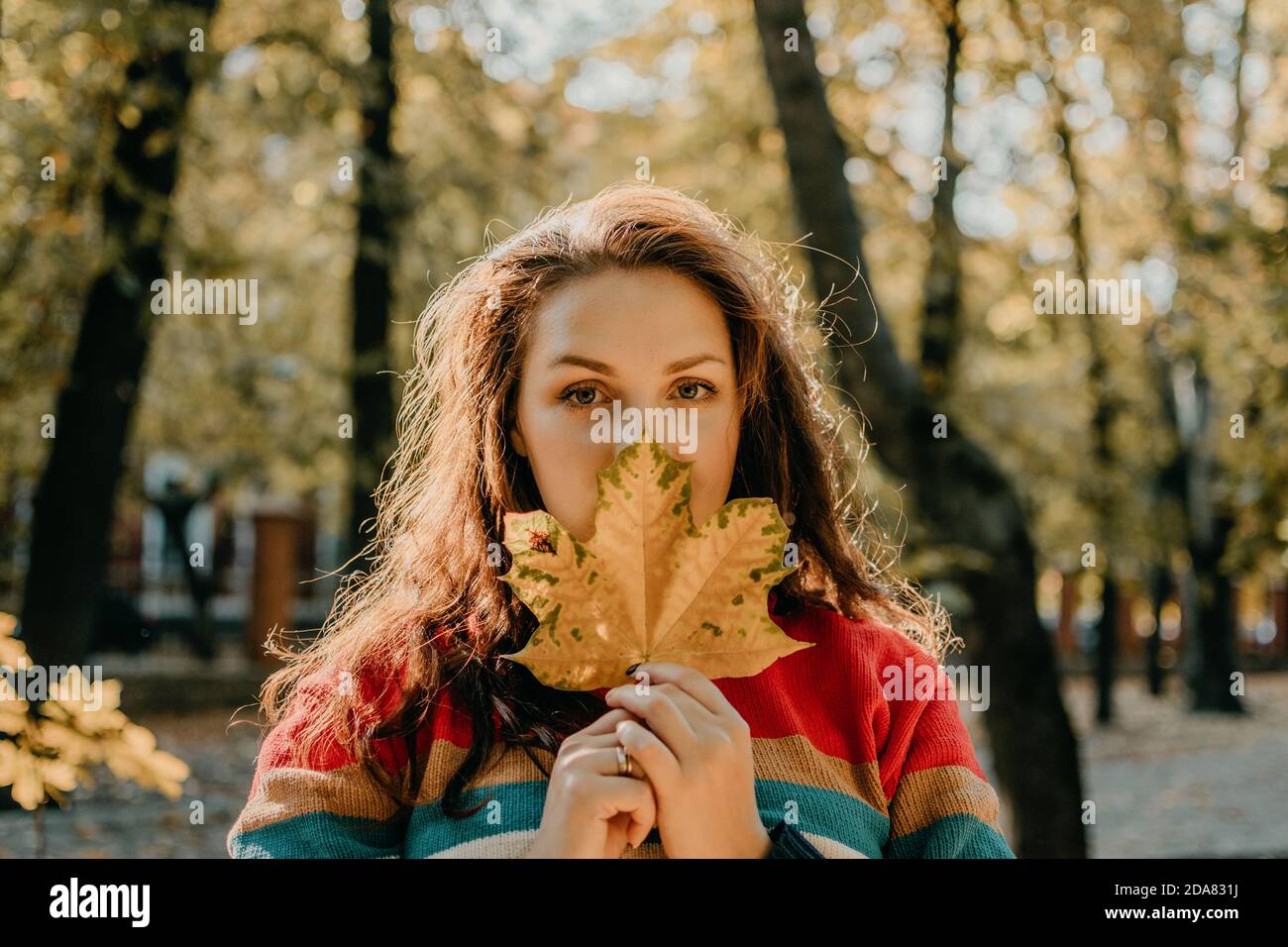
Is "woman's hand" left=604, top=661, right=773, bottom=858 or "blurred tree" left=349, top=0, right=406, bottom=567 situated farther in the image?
"blurred tree" left=349, top=0, right=406, bottom=567

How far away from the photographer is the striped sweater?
1.67m

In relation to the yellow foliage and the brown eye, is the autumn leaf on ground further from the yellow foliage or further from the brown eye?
the yellow foliage

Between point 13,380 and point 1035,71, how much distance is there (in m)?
5.84

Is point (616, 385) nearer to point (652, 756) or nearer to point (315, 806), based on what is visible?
point (652, 756)

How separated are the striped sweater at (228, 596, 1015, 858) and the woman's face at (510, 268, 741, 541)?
0.35 m

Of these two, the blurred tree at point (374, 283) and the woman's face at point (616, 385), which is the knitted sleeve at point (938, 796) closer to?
the woman's face at point (616, 385)

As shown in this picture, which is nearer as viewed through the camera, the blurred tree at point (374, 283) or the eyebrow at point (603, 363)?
the eyebrow at point (603, 363)

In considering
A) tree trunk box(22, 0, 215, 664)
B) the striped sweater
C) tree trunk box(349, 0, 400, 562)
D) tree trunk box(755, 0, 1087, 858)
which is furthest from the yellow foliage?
tree trunk box(349, 0, 400, 562)

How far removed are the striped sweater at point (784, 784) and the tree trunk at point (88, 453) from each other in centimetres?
508

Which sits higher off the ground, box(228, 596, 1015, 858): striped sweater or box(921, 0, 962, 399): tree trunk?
box(921, 0, 962, 399): tree trunk

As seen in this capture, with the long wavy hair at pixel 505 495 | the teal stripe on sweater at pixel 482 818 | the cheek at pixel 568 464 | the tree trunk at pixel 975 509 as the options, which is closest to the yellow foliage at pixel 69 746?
the long wavy hair at pixel 505 495

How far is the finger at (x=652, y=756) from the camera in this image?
1395mm

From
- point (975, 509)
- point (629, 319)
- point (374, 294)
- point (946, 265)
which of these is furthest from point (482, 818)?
point (374, 294)

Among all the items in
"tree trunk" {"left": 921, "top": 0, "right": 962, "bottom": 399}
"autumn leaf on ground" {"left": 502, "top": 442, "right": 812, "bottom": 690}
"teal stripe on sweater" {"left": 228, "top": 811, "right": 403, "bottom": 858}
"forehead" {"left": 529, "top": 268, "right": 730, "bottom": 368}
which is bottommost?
"teal stripe on sweater" {"left": 228, "top": 811, "right": 403, "bottom": 858}
